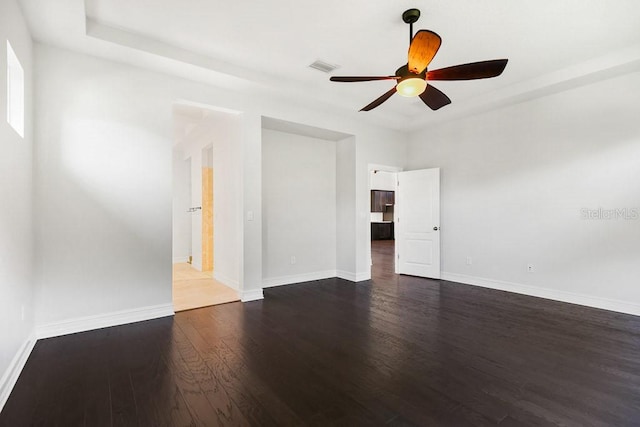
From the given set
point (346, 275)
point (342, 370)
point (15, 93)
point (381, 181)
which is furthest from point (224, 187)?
point (381, 181)

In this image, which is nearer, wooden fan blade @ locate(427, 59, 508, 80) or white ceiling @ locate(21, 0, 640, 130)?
wooden fan blade @ locate(427, 59, 508, 80)

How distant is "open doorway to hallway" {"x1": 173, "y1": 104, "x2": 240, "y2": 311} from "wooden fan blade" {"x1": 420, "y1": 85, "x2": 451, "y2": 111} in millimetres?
2547

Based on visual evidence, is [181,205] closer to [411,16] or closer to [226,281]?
[226,281]

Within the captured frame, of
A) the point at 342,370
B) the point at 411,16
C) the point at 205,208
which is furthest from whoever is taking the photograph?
the point at 205,208

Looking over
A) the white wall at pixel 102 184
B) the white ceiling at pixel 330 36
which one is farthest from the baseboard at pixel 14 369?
the white ceiling at pixel 330 36

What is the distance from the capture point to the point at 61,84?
3.13 metres

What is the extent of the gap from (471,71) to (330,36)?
56.8 inches

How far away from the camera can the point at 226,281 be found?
515 cm

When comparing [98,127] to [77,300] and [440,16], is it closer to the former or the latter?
[77,300]

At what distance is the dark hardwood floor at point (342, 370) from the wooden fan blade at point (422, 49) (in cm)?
242

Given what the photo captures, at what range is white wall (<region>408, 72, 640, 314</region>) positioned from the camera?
382 centimetres

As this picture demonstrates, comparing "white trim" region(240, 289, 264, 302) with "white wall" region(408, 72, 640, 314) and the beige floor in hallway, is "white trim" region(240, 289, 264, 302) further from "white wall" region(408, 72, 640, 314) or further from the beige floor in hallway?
"white wall" region(408, 72, 640, 314)

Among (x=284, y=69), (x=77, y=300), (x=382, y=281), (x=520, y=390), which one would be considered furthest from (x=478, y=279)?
(x=77, y=300)

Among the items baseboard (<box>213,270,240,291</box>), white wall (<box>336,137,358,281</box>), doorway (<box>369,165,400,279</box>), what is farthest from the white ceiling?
doorway (<box>369,165,400,279</box>)
